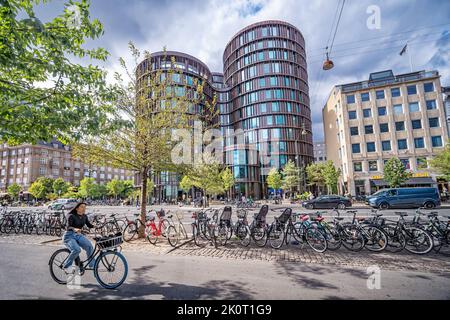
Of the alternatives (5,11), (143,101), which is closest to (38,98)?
(5,11)

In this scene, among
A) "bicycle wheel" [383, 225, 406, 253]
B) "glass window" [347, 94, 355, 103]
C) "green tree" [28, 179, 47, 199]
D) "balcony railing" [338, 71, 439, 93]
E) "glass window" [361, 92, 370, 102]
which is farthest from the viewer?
"green tree" [28, 179, 47, 199]

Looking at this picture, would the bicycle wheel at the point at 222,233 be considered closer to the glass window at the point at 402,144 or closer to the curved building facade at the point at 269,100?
the glass window at the point at 402,144

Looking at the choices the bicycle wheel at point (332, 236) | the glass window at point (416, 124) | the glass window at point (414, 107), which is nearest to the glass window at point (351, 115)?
the glass window at point (414, 107)

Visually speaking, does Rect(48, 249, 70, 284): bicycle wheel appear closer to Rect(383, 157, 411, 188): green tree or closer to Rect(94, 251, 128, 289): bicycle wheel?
Rect(94, 251, 128, 289): bicycle wheel

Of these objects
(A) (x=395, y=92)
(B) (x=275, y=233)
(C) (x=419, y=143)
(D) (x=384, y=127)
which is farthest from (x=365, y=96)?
(B) (x=275, y=233)

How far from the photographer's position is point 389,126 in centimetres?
3438

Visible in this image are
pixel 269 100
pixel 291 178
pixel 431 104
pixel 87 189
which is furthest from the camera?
pixel 87 189

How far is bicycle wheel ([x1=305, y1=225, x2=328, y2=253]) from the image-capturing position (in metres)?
6.47

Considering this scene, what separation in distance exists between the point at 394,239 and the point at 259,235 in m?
4.21

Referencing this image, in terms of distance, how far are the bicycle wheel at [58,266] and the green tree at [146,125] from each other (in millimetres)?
3880

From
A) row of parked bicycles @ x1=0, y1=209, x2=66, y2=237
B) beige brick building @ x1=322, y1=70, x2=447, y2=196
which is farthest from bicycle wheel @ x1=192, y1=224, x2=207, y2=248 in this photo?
beige brick building @ x1=322, y1=70, x2=447, y2=196

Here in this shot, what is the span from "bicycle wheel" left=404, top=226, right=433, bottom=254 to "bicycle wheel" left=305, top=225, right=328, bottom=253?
2.44 metres

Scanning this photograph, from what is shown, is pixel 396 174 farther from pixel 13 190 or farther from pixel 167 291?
pixel 13 190
